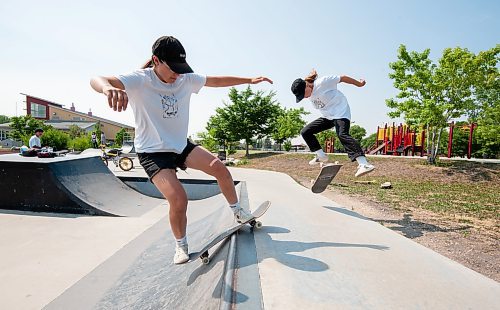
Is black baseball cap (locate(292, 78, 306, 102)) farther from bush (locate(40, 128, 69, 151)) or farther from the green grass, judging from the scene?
bush (locate(40, 128, 69, 151))

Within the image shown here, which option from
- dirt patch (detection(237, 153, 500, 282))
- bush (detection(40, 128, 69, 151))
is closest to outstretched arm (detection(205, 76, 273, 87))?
dirt patch (detection(237, 153, 500, 282))

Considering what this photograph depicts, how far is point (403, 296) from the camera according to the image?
1.49 m

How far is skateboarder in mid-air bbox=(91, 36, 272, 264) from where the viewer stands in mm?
2008

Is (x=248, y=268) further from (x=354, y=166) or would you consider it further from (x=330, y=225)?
(x=354, y=166)

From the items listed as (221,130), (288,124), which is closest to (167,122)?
(221,130)

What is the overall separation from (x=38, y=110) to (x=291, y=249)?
62.4 metres

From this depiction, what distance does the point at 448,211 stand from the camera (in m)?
5.45

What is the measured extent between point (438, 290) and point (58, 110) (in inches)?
2738

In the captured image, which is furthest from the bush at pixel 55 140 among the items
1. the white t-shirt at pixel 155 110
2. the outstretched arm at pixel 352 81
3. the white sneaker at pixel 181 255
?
the white sneaker at pixel 181 255

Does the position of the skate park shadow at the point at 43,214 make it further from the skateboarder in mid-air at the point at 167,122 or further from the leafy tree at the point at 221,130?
the leafy tree at the point at 221,130

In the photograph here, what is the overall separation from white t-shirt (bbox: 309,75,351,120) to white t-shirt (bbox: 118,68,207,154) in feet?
8.47

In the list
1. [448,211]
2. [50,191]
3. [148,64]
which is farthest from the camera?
[448,211]

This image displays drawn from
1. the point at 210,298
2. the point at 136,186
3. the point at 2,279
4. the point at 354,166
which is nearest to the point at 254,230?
the point at 210,298

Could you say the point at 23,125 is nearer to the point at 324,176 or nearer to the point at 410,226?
the point at 324,176
